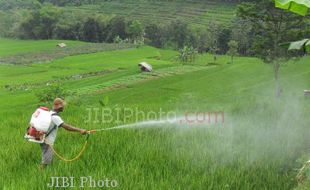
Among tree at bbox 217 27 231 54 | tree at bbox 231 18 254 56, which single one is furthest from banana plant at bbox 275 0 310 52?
tree at bbox 217 27 231 54

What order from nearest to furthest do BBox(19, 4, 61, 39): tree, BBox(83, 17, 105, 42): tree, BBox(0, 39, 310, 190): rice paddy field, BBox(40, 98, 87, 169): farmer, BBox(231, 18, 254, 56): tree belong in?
BBox(0, 39, 310, 190): rice paddy field, BBox(40, 98, 87, 169): farmer, BBox(231, 18, 254, 56): tree, BBox(83, 17, 105, 42): tree, BBox(19, 4, 61, 39): tree

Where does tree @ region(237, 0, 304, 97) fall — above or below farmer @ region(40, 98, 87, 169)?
below

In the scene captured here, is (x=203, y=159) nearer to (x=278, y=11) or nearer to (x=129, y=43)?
(x=278, y=11)

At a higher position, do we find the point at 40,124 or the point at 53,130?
the point at 40,124

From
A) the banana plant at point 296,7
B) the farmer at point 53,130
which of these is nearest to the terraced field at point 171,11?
the banana plant at point 296,7

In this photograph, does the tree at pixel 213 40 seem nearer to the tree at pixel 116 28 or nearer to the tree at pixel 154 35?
the tree at pixel 154 35

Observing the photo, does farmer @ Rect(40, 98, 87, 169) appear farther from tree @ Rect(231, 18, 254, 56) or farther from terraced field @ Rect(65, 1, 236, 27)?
terraced field @ Rect(65, 1, 236, 27)

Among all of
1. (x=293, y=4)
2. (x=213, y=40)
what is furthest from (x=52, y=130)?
(x=213, y=40)

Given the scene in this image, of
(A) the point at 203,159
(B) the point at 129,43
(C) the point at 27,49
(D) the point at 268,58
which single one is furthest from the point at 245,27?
(A) the point at 203,159

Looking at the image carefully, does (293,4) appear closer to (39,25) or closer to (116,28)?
(116,28)

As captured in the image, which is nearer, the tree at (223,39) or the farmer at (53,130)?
the farmer at (53,130)

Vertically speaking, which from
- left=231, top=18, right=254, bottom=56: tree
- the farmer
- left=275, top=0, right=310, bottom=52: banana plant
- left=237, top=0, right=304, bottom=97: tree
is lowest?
left=231, top=18, right=254, bottom=56: tree

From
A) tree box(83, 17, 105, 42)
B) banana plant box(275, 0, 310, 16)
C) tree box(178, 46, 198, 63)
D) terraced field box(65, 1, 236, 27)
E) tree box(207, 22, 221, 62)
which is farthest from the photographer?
terraced field box(65, 1, 236, 27)

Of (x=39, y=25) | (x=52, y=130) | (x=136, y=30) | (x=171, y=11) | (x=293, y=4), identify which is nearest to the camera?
(x=293, y=4)
